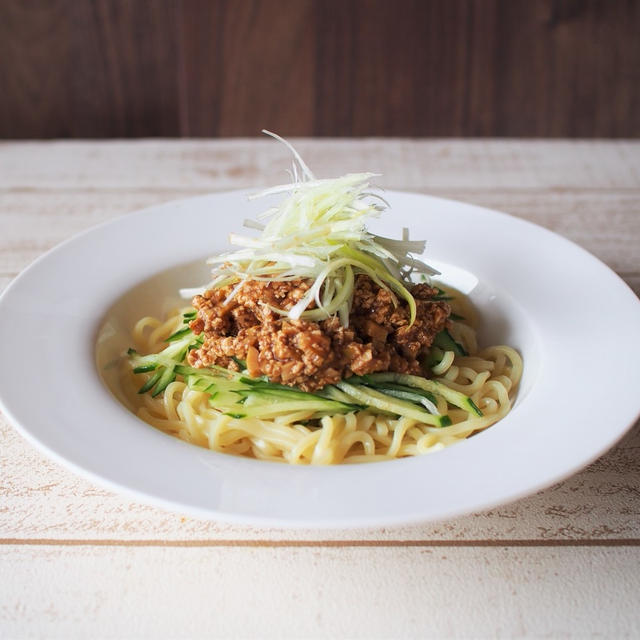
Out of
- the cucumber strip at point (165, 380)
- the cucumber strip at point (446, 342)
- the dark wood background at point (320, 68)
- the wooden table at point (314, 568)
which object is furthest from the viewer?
the dark wood background at point (320, 68)

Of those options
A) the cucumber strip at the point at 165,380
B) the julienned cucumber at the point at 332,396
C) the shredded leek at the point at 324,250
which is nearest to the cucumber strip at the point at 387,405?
the julienned cucumber at the point at 332,396

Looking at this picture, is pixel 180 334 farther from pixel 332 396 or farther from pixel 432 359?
pixel 432 359

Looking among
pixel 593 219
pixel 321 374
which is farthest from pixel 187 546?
pixel 593 219

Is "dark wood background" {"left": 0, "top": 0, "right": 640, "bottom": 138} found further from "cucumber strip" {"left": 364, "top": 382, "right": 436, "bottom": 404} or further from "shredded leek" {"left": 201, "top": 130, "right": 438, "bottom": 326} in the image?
"cucumber strip" {"left": 364, "top": 382, "right": 436, "bottom": 404}

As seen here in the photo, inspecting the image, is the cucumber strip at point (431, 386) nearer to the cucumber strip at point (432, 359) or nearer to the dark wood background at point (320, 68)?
the cucumber strip at point (432, 359)

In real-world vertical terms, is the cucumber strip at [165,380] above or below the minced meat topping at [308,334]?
below

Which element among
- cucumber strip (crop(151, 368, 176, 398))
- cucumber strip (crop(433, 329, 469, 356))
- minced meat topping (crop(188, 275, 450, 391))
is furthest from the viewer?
cucumber strip (crop(433, 329, 469, 356))

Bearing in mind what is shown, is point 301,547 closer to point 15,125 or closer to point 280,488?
point 280,488

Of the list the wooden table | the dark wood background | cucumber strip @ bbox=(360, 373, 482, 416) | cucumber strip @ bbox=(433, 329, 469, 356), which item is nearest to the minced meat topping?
cucumber strip @ bbox=(360, 373, 482, 416)
